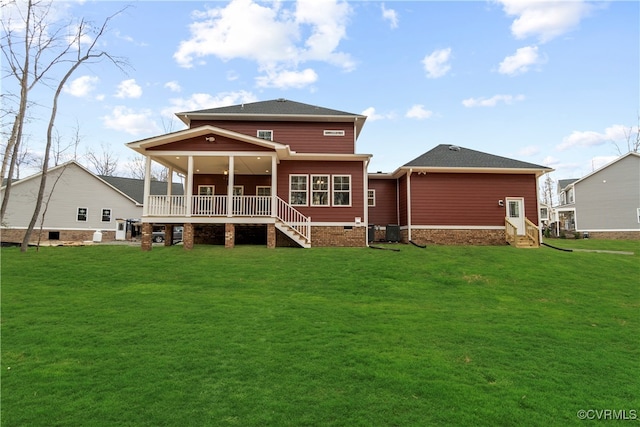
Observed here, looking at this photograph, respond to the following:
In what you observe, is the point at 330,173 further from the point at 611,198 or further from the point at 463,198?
Answer: the point at 611,198

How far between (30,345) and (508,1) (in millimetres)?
16869

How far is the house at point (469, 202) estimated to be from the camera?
1709cm

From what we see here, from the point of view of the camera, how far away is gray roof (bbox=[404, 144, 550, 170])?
17523mm

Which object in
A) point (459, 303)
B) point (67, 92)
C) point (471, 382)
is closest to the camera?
point (471, 382)

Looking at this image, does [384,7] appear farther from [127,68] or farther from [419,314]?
[419,314]

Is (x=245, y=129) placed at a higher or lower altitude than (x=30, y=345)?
higher

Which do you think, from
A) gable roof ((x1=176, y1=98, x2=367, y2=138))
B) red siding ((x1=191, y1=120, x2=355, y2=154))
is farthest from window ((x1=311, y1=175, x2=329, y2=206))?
gable roof ((x1=176, y1=98, x2=367, y2=138))

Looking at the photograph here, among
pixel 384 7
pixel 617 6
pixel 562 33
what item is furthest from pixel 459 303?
pixel 562 33

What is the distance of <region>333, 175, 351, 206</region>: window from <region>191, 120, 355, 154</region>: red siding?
6.99 ft

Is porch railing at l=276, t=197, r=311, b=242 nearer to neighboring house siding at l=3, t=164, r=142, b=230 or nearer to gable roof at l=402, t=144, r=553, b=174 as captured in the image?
gable roof at l=402, t=144, r=553, b=174

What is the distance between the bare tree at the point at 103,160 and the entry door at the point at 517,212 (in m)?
43.3

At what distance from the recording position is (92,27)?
16.2 meters
